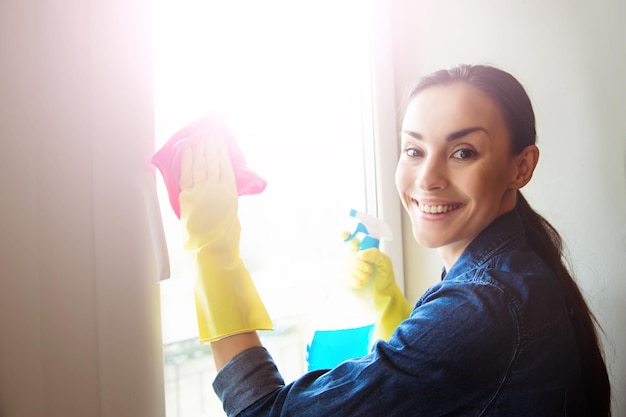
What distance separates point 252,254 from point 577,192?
645 mm

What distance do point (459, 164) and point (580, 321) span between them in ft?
1.01

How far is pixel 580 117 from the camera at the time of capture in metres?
0.96

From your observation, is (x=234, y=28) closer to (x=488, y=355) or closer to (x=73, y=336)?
(x=73, y=336)

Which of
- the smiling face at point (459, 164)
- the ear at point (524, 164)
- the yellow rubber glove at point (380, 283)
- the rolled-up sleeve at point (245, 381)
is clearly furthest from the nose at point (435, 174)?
the rolled-up sleeve at point (245, 381)

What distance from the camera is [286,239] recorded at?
3.44 feet

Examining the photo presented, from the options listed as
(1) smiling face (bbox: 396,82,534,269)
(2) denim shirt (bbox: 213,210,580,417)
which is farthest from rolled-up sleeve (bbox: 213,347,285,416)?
(1) smiling face (bbox: 396,82,534,269)

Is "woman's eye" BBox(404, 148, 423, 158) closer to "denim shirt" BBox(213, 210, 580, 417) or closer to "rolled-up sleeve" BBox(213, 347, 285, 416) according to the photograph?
"denim shirt" BBox(213, 210, 580, 417)

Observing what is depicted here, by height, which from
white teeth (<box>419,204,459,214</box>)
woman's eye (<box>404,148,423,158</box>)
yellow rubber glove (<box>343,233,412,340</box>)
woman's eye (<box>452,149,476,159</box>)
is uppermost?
woman's eye (<box>404,148,423,158</box>)

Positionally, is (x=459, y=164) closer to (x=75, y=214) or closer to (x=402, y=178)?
(x=402, y=178)

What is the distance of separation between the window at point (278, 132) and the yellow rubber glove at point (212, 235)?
4 cm

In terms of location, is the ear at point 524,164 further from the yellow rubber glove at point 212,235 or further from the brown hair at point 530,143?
the yellow rubber glove at point 212,235

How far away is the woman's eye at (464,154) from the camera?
0.77m

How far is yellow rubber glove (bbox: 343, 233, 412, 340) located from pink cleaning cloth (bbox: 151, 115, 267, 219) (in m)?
0.31

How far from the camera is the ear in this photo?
0.79 m
